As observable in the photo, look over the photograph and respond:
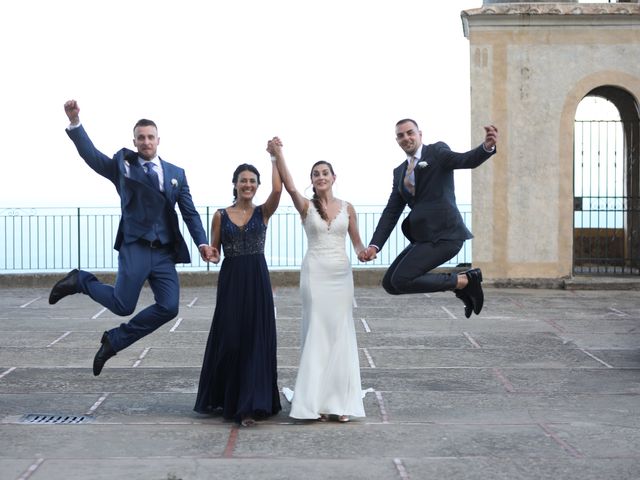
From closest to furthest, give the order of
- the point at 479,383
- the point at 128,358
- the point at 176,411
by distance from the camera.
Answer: the point at 176,411
the point at 479,383
the point at 128,358

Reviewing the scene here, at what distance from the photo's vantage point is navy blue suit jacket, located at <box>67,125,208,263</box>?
7.55 m

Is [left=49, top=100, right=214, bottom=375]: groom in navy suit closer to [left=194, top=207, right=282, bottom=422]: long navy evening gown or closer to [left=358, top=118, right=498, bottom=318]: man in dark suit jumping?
[left=194, top=207, right=282, bottom=422]: long navy evening gown

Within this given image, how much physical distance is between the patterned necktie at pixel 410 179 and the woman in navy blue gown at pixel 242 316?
1211mm

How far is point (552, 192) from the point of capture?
17891mm

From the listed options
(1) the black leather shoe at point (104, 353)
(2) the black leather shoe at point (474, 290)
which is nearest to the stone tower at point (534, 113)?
(2) the black leather shoe at point (474, 290)

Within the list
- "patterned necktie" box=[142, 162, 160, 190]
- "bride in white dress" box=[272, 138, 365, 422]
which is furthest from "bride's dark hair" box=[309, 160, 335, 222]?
"patterned necktie" box=[142, 162, 160, 190]

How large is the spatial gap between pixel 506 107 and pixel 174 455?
12759 millimetres

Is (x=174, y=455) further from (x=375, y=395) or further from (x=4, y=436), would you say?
(x=375, y=395)

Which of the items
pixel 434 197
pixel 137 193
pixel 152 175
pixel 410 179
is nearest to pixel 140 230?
pixel 137 193

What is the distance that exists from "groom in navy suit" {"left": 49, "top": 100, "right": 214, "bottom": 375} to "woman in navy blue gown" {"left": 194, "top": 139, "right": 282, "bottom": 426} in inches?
9.3

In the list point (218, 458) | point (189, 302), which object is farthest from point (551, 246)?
point (218, 458)

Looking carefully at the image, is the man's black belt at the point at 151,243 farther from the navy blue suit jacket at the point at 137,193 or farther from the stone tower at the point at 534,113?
the stone tower at the point at 534,113

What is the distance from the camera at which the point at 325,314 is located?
24.5ft

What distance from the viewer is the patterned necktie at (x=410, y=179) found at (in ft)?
26.6
